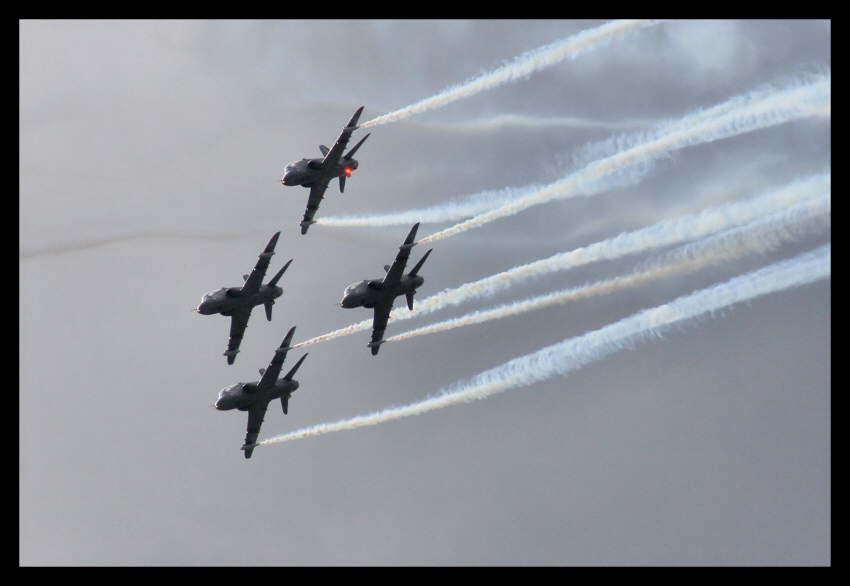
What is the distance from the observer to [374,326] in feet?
257

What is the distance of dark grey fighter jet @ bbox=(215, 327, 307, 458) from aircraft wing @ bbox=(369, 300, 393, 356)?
12.0 ft

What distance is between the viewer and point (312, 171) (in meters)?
78.6

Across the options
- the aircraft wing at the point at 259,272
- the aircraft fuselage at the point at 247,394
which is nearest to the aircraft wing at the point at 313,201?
the aircraft wing at the point at 259,272

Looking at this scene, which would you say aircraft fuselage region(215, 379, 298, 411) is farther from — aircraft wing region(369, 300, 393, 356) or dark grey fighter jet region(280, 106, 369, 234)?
dark grey fighter jet region(280, 106, 369, 234)

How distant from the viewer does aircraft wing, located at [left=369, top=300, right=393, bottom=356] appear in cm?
7669

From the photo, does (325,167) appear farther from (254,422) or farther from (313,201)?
(254,422)

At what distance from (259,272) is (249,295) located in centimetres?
129

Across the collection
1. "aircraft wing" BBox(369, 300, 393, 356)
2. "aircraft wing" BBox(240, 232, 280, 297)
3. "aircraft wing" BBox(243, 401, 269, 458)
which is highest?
"aircraft wing" BBox(240, 232, 280, 297)

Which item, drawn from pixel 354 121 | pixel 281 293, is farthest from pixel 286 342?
pixel 354 121

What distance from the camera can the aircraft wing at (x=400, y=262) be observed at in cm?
7312

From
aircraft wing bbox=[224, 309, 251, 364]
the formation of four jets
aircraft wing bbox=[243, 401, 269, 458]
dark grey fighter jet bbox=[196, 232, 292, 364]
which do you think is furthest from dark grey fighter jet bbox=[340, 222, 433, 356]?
aircraft wing bbox=[243, 401, 269, 458]

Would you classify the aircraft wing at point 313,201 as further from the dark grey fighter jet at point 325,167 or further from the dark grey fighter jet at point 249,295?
the dark grey fighter jet at point 249,295
